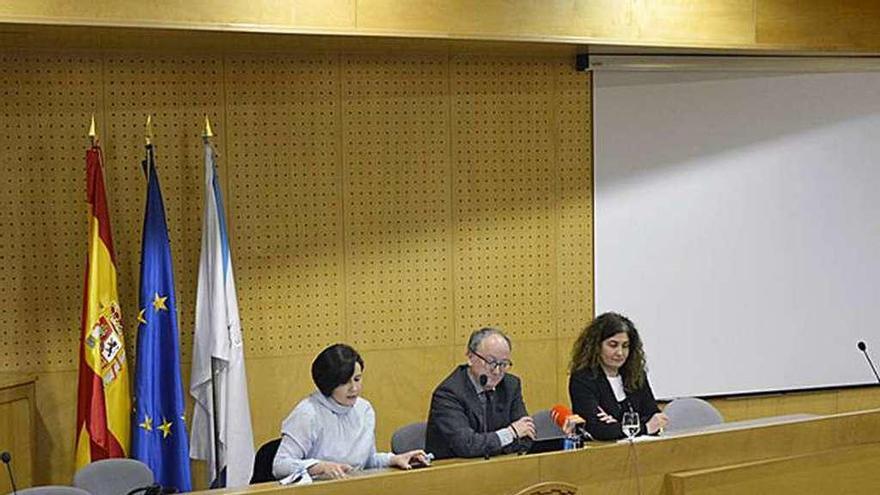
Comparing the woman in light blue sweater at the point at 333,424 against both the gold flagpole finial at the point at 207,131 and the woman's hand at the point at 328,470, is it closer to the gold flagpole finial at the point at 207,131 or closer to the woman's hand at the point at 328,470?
the woman's hand at the point at 328,470

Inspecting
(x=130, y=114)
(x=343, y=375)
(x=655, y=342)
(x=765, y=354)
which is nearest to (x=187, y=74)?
→ (x=130, y=114)

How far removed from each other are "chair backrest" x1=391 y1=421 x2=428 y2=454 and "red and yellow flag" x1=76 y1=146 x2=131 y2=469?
134 centimetres

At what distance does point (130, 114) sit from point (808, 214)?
12.7ft

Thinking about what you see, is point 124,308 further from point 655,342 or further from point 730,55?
point 730,55

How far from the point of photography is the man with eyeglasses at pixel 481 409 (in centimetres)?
562

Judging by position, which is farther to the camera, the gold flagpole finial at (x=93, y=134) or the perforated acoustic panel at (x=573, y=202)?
the perforated acoustic panel at (x=573, y=202)

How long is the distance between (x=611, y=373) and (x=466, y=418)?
96cm

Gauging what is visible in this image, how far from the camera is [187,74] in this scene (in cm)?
721

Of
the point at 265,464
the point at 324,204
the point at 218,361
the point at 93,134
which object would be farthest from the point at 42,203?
the point at 265,464

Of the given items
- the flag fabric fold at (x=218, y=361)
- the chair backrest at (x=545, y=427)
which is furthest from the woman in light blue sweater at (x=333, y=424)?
the flag fabric fold at (x=218, y=361)

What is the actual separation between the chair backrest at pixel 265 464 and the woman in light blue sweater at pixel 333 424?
413 millimetres

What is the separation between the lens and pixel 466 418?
19.0 ft

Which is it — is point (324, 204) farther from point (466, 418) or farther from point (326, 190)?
point (466, 418)

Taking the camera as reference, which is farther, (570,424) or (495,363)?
(495,363)
